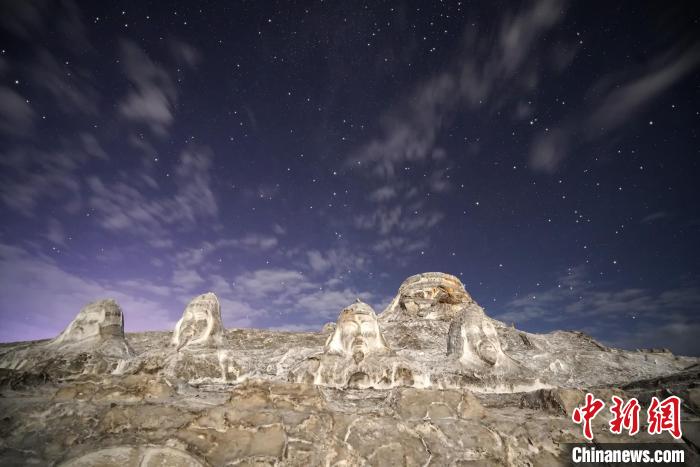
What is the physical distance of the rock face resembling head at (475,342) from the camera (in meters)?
11.0

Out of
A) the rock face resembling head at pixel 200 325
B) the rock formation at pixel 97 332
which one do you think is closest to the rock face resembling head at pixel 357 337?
the rock face resembling head at pixel 200 325

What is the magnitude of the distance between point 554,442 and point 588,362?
978cm

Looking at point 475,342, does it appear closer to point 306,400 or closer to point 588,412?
point 588,412

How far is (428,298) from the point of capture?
26734 millimetres

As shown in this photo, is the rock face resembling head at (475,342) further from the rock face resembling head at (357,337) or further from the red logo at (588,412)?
the red logo at (588,412)

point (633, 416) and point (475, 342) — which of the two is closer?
point (633, 416)

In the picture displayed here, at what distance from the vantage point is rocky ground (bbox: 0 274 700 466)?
494 centimetres

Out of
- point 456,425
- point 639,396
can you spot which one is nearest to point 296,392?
point 456,425

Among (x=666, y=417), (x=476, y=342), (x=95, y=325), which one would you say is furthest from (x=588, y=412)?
(x=95, y=325)

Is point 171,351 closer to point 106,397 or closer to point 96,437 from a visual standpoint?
point 106,397

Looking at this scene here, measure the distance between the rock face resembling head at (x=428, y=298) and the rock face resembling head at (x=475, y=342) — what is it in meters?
11.3

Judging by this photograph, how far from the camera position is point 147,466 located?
4191 millimetres

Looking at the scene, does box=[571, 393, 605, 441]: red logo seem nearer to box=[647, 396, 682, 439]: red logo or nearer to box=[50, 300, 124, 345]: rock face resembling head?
box=[647, 396, 682, 439]: red logo

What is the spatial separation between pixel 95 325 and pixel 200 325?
14.8 feet
